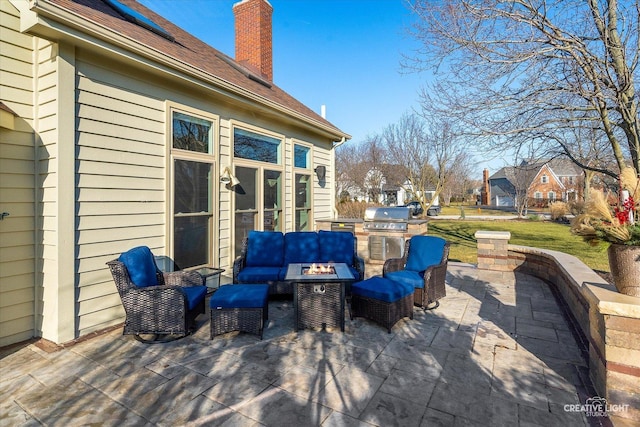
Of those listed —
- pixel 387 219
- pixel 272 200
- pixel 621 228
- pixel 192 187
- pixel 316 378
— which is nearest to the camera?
pixel 621 228

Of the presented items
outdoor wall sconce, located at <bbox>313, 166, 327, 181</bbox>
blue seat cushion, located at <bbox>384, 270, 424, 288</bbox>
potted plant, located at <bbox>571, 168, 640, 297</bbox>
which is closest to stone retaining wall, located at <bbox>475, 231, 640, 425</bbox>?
potted plant, located at <bbox>571, 168, 640, 297</bbox>

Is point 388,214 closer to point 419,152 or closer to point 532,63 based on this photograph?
point 532,63

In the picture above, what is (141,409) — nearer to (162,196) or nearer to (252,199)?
(162,196)

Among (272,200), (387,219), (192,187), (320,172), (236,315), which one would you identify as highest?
(320,172)

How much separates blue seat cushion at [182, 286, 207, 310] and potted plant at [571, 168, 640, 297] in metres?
3.86

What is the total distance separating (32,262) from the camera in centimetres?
341

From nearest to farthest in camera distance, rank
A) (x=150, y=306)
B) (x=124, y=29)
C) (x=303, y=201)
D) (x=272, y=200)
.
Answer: (x=150, y=306), (x=124, y=29), (x=272, y=200), (x=303, y=201)

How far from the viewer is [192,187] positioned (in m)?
4.72

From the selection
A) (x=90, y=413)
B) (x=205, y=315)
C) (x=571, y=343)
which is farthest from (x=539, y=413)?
(x=205, y=315)

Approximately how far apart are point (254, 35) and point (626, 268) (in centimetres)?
892

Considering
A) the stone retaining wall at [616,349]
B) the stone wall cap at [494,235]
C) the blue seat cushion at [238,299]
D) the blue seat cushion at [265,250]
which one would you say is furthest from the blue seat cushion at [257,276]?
the stone wall cap at [494,235]

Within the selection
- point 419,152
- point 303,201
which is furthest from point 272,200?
point 419,152

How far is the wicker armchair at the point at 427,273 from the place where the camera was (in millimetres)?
4195

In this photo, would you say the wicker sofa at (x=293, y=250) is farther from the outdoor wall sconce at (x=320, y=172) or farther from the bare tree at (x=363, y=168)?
the bare tree at (x=363, y=168)
